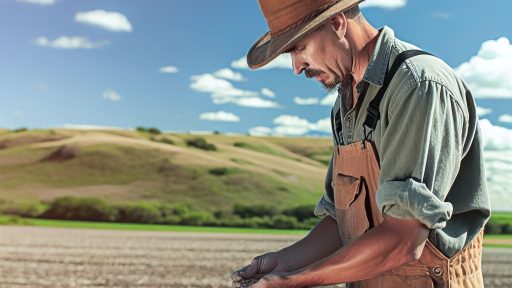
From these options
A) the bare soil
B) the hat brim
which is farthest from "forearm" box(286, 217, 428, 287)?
the bare soil

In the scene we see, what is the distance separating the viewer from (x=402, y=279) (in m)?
1.49

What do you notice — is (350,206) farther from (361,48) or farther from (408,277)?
(361,48)

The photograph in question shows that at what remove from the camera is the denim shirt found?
1.33 metres

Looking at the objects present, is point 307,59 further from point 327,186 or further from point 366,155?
point 327,186

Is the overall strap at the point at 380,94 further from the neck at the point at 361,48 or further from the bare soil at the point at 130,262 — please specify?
the bare soil at the point at 130,262

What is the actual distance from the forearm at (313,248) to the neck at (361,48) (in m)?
0.41

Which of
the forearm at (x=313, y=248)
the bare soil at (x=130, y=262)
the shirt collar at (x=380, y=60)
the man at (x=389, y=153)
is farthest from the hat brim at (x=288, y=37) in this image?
the bare soil at (x=130, y=262)

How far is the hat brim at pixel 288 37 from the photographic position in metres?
1.42

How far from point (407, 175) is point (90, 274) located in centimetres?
773

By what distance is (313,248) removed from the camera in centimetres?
175

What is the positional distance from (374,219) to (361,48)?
350 millimetres

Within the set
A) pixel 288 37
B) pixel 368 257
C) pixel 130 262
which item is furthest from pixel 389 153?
pixel 130 262

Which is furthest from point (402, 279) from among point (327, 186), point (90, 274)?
point (90, 274)

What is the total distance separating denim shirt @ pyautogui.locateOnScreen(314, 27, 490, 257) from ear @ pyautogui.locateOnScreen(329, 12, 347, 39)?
84 mm
